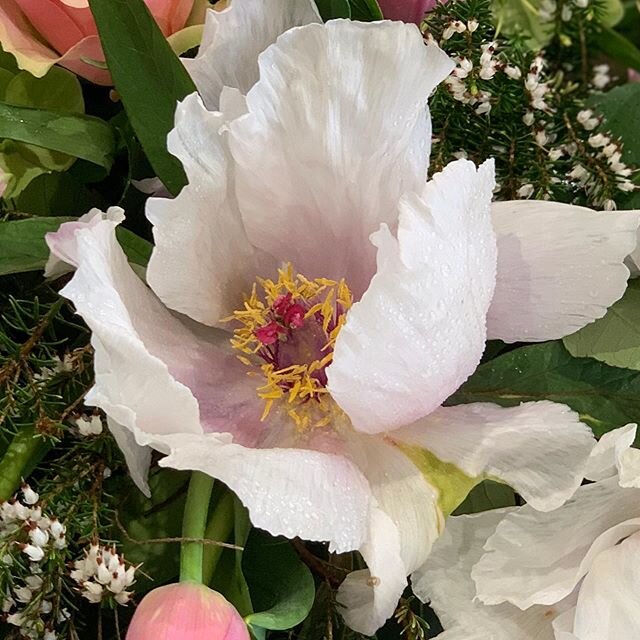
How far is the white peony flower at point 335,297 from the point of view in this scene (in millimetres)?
374

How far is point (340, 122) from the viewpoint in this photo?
42 centimetres

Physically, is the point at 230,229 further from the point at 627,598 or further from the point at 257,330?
the point at 627,598

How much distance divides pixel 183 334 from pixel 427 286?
14 cm

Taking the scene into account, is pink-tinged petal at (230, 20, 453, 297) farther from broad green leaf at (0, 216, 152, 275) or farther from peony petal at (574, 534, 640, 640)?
peony petal at (574, 534, 640, 640)

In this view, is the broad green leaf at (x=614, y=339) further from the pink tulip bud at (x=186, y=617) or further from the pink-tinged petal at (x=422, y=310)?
the pink tulip bud at (x=186, y=617)

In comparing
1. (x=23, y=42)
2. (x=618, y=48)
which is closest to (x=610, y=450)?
(x=23, y=42)

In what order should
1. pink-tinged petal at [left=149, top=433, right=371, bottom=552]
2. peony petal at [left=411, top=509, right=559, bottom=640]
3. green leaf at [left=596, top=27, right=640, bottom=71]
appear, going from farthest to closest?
green leaf at [left=596, top=27, right=640, bottom=71]
peony petal at [left=411, top=509, right=559, bottom=640]
pink-tinged petal at [left=149, top=433, right=371, bottom=552]

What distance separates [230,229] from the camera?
0.46m

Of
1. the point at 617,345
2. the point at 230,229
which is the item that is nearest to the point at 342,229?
the point at 230,229

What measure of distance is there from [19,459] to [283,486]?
158mm

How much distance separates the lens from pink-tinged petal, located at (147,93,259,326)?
416mm

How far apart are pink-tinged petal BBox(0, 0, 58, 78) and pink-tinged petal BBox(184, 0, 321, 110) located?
0.26 feet

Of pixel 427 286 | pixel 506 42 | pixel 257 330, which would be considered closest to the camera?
pixel 427 286

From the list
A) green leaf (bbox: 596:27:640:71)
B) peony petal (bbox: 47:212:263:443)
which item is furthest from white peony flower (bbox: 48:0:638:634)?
green leaf (bbox: 596:27:640:71)
